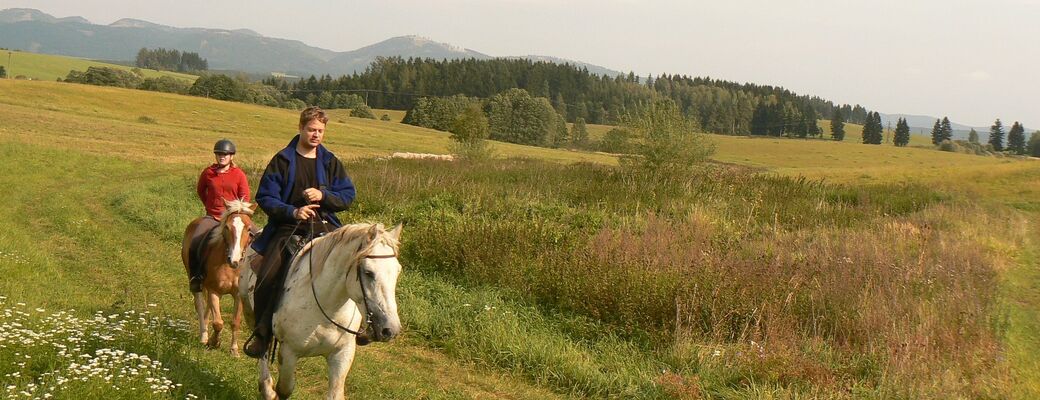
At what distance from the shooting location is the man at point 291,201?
490cm

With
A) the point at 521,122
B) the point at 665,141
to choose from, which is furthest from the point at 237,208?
the point at 521,122

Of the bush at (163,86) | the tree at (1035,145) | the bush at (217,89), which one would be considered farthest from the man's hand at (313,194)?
the tree at (1035,145)

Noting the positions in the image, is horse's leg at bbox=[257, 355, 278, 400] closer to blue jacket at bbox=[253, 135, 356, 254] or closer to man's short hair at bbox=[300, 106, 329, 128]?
blue jacket at bbox=[253, 135, 356, 254]

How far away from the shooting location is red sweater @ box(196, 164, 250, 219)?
7.84 meters

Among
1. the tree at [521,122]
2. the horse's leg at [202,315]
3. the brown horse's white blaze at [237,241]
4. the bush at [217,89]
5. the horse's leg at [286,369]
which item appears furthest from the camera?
the tree at [521,122]

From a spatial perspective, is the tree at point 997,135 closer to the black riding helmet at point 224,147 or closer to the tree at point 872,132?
the tree at point 872,132

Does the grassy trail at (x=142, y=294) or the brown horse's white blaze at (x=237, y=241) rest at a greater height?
the brown horse's white blaze at (x=237, y=241)

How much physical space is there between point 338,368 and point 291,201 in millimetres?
1386

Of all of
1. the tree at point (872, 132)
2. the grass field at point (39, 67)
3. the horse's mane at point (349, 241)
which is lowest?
the horse's mane at point (349, 241)

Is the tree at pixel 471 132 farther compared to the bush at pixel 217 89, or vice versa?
the bush at pixel 217 89

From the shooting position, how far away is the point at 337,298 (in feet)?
14.4

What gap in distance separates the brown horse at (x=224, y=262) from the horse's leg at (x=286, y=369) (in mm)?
2152

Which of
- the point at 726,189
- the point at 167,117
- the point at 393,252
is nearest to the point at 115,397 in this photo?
the point at 393,252

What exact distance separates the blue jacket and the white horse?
352 mm
